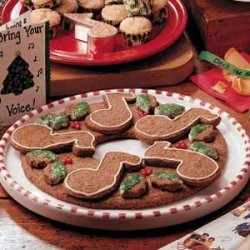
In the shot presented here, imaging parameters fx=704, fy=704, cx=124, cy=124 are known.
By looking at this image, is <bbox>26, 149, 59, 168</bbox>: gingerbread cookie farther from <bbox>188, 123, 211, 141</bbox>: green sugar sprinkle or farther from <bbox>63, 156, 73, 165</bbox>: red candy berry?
<bbox>188, 123, 211, 141</bbox>: green sugar sprinkle

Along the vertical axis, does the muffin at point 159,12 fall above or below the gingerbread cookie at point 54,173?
above

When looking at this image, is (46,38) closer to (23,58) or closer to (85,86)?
(23,58)

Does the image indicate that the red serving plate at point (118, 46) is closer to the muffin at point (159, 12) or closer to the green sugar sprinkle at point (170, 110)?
the muffin at point (159, 12)

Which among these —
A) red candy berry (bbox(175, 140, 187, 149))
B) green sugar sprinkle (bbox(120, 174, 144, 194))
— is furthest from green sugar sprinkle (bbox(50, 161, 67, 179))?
red candy berry (bbox(175, 140, 187, 149))

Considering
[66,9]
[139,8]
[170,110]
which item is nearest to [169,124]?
[170,110]

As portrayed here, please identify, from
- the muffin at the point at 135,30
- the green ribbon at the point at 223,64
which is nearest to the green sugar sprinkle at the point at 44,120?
the muffin at the point at 135,30

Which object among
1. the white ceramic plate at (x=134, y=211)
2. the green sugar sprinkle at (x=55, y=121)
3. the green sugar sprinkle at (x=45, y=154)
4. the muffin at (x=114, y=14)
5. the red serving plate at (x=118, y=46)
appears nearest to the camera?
the white ceramic plate at (x=134, y=211)

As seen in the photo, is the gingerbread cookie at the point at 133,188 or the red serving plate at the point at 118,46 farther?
the red serving plate at the point at 118,46
